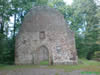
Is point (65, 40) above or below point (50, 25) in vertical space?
below

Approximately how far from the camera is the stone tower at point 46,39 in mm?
14125

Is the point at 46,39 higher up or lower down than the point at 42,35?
lower down

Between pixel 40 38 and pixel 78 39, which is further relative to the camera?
pixel 78 39

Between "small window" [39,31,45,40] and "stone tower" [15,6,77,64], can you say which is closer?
"stone tower" [15,6,77,64]

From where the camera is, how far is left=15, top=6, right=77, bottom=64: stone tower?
1412cm

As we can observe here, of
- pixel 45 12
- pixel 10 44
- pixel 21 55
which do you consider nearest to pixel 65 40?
pixel 45 12

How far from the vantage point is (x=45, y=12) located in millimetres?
15211

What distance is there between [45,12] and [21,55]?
236 inches

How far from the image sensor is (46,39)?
570 inches

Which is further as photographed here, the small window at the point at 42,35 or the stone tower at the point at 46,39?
the small window at the point at 42,35

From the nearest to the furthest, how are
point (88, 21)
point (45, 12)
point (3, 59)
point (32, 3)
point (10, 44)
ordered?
point (45, 12)
point (3, 59)
point (10, 44)
point (32, 3)
point (88, 21)

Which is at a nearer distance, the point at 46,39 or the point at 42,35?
the point at 46,39

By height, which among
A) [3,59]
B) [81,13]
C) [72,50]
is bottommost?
[3,59]

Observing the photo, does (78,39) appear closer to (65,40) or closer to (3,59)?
(65,40)
